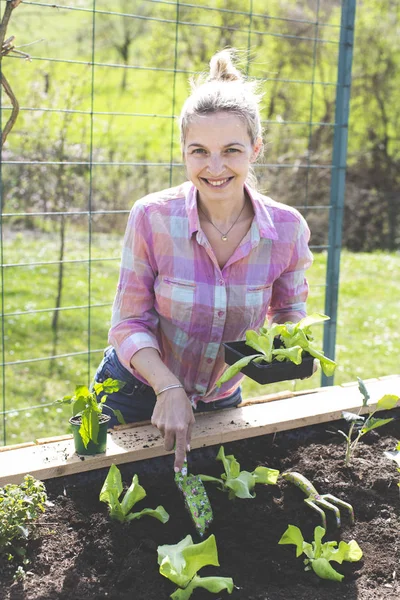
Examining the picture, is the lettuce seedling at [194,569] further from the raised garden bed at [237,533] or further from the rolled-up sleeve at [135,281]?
the rolled-up sleeve at [135,281]

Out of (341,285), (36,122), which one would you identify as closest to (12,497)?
(36,122)

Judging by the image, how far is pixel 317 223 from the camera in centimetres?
802

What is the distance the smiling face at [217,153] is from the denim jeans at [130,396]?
1.92 ft

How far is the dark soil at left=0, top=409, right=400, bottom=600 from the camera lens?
1.36 meters

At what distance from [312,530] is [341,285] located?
16.8 ft

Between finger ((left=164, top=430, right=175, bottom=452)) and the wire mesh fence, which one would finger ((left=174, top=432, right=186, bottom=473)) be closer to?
finger ((left=164, top=430, right=175, bottom=452))

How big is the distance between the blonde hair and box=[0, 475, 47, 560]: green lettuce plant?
0.91 meters

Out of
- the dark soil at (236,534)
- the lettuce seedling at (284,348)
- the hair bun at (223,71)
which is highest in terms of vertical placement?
the hair bun at (223,71)

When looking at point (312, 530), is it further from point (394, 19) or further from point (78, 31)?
point (394, 19)

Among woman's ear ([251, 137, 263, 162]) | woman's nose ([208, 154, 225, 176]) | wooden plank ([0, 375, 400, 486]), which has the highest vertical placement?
woman's ear ([251, 137, 263, 162])

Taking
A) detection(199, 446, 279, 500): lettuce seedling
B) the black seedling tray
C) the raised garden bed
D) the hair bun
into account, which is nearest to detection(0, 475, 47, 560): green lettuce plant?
the raised garden bed

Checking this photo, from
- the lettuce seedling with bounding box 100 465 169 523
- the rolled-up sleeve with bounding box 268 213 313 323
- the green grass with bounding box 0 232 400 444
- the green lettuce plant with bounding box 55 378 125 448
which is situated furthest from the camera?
the green grass with bounding box 0 232 400 444

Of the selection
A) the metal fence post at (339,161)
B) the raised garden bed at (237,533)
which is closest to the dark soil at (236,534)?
the raised garden bed at (237,533)

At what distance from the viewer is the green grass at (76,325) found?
13.3ft
